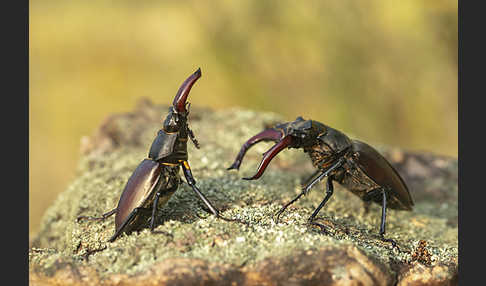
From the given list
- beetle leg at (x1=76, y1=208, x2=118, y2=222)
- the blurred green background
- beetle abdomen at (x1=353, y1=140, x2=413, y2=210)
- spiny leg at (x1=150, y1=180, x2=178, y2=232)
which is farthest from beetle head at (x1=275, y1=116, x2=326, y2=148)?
the blurred green background

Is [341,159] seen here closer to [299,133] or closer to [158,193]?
[299,133]

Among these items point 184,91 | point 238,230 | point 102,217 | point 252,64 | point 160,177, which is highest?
point 252,64

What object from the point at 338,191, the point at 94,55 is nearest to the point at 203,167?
the point at 338,191

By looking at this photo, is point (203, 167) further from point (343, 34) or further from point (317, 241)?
point (343, 34)

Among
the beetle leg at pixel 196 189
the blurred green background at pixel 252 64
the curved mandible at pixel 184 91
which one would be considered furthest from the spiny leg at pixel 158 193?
the blurred green background at pixel 252 64

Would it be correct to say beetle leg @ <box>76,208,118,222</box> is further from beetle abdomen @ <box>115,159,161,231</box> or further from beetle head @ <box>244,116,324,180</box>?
beetle head @ <box>244,116,324,180</box>

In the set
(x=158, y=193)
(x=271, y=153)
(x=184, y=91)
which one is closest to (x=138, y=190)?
(x=158, y=193)

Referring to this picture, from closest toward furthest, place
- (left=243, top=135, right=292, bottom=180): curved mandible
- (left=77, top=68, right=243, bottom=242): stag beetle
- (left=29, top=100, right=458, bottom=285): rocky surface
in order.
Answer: (left=29, top=100, right=458, bottom=285): rocky surface → (left=77, top=68, right=243, bottom=242): stag beetle → (left=243, top=135, right=292, bottom=180): curved mandible
